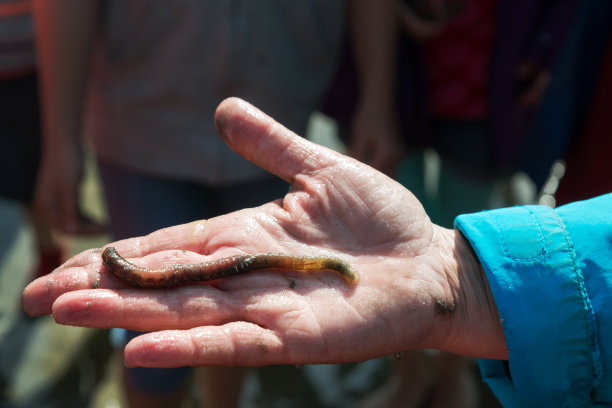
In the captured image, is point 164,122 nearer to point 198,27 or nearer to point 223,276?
point 198,27

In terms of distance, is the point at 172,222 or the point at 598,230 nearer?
the point at 598,230

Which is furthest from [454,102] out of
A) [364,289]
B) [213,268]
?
[213,268]

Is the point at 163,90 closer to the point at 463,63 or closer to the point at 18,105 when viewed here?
the point at 18,105

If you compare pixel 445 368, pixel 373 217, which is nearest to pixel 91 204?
pixel 445 368

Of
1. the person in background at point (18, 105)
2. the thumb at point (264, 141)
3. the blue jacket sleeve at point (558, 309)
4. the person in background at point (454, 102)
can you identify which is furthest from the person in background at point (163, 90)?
the blue jacket sleeve at point (558, 309)

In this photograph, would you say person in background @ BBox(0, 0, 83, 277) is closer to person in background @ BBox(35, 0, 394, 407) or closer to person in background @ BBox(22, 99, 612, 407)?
person in background @ BBox(35, 0, 394, 407)

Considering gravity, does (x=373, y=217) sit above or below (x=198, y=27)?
below
